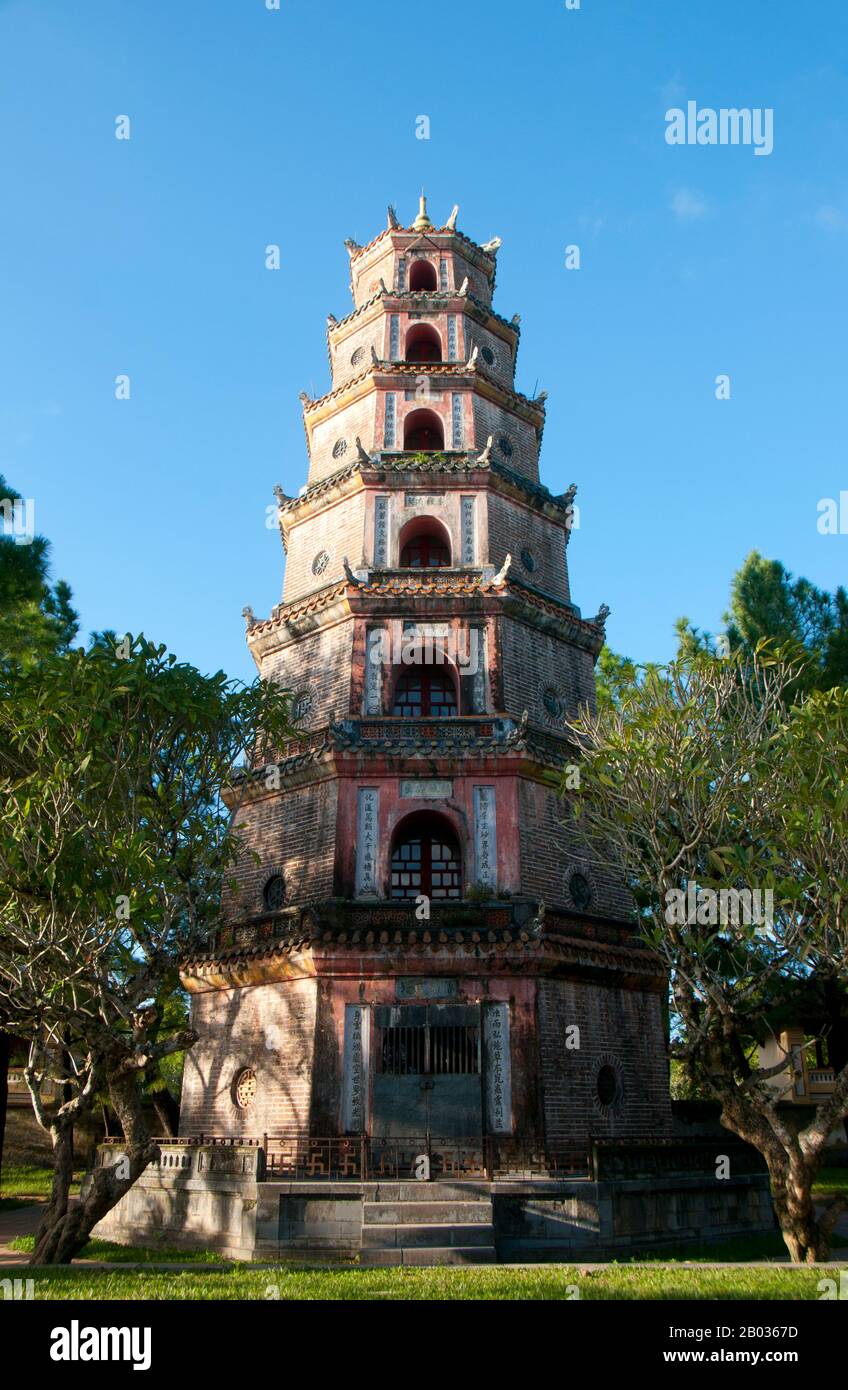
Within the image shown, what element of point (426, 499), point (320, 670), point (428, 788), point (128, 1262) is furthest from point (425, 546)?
point (128, 1262)

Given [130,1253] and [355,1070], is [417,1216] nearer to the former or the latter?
[355,1070]

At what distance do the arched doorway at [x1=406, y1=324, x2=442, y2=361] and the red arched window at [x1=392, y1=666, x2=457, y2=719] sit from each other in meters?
9.53

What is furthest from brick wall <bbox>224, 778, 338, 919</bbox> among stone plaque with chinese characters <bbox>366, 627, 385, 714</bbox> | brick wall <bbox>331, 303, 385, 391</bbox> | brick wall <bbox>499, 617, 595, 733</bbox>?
brick wall <bbox>331, 303, 385, 391</bbox>

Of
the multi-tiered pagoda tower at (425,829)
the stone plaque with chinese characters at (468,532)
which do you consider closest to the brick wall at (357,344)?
the multi-tiered pagoda tower at (425,829)

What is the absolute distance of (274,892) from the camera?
20391 millimetres

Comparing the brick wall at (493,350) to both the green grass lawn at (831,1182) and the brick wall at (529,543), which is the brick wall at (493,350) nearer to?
the brick wall at (529,543)

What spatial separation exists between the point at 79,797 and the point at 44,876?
1201 millimetres

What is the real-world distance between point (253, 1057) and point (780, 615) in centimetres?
1749

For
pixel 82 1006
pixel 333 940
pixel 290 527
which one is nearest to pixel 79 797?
pixel 82 1006

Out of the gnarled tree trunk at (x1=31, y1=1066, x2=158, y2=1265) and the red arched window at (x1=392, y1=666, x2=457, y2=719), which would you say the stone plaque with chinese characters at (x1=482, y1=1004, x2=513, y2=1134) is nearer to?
the gnarled tree trunk at (x1=31, y1=1066, x2=158, y2=1265)

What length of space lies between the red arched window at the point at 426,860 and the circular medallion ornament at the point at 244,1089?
13.7 feet

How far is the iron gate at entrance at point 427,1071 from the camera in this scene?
16906mm

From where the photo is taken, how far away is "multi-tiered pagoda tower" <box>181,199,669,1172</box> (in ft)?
57.1
